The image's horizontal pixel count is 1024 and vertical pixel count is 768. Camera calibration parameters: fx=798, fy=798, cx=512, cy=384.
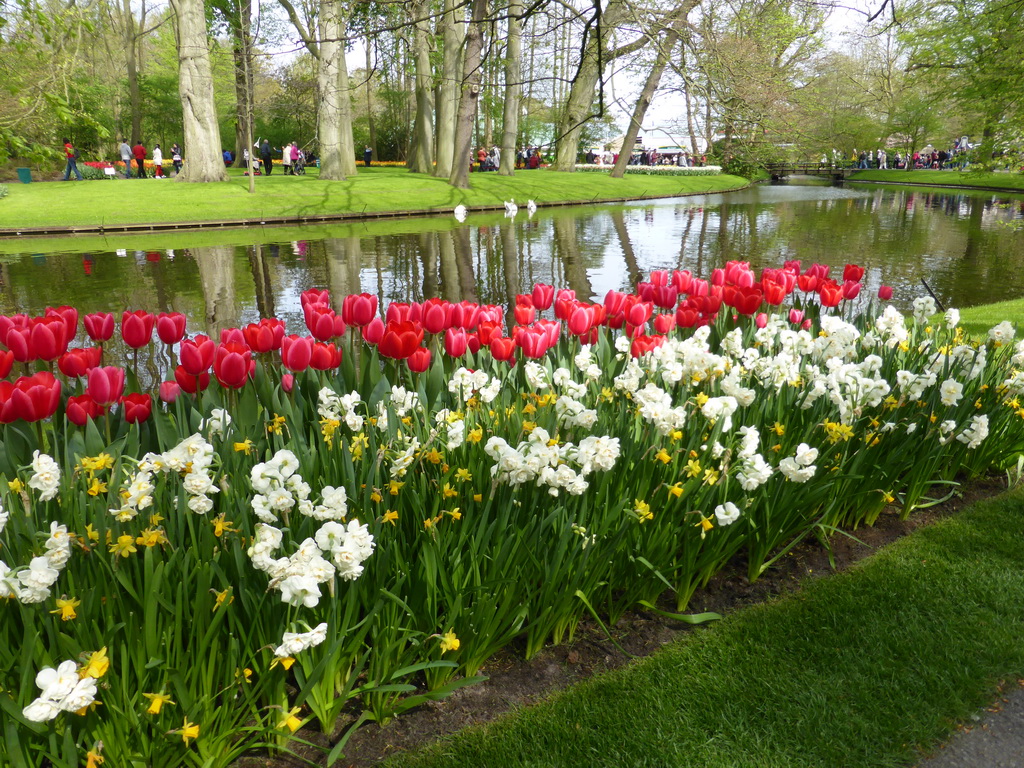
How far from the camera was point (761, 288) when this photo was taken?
14.7 feet

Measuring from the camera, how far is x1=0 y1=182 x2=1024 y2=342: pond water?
1097 cm

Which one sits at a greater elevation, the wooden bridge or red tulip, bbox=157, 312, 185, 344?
the wooden bridge

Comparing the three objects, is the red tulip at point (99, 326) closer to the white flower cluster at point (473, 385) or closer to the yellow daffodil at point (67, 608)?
the white flower cluster at point (473, 385)

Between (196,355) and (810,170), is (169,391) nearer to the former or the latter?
(196,355)

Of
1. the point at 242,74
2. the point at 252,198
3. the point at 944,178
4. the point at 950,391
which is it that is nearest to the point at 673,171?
the point at 944,178

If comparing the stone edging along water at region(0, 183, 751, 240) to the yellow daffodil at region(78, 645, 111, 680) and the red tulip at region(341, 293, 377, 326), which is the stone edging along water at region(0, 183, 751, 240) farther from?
the yellow daffodil at region(78, 645, 111, 680)

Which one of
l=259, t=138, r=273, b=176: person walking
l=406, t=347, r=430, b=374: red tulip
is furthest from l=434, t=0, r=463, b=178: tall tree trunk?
l=406, t=347, r=430, b=374: red tulip

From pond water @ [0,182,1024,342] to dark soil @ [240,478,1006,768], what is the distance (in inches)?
265

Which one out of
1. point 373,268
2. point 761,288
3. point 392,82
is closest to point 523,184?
point 373,268

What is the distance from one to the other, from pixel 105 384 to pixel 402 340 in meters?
1.04

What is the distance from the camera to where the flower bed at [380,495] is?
188cm

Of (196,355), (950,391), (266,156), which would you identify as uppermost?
(266,156)

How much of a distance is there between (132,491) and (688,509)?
5.63ft

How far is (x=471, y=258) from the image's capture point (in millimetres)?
14773
